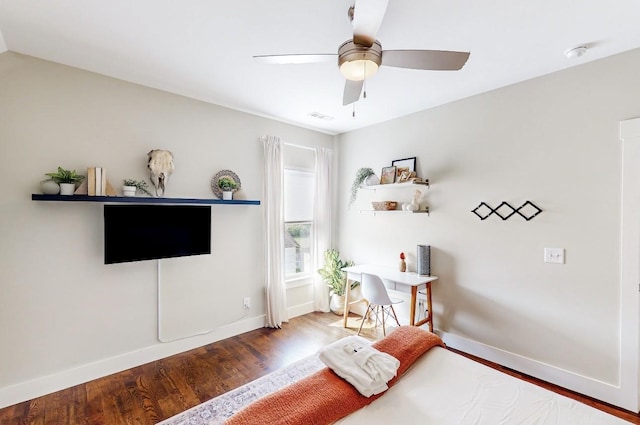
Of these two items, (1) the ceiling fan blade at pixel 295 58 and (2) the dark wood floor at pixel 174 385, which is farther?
(2) the dark wood floor at pixel 174 385

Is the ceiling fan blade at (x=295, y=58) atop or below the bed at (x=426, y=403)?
atop

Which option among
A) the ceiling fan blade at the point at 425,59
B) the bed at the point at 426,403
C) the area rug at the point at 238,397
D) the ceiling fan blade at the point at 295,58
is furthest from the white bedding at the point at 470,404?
the ceiling fan blade at the point at 295,58

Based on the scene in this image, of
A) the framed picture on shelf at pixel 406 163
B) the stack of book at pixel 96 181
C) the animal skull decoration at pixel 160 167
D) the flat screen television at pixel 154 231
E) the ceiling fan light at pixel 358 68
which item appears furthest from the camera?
the framed picture on shelf at pixel 406 163

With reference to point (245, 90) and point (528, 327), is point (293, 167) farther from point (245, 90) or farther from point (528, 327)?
point (528, 327)

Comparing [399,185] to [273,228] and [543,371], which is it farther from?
[543,371]

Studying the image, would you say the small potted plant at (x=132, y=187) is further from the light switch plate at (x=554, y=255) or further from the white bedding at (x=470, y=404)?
the light switch plate at (x=554, y=255)

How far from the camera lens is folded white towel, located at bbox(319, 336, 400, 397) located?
144cm

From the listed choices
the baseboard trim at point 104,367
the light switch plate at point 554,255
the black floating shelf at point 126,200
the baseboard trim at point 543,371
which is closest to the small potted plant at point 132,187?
the black floating shelf at point 126,200

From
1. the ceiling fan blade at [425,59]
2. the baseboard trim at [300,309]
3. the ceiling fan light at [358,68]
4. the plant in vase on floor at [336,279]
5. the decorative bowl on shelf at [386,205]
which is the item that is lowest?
the baseboard trim at [300,309]

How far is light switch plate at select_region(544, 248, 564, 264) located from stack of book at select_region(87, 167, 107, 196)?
12.7ft

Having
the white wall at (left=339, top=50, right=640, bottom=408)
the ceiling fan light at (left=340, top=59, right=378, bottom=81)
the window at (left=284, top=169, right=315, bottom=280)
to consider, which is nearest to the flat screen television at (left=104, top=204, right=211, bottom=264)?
the window at (left=284, top=169, right=315, bottom=280)

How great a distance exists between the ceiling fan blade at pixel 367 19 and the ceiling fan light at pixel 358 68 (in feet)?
0.35

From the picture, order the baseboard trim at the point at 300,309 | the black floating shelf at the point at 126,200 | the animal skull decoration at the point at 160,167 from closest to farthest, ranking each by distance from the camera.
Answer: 1. the black floating shelf at the point at 126,200
2. the animal skull decoration at the point at 160,167
3. the baseboard trim at the point at 300,309

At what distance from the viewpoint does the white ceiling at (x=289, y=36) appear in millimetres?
1740
